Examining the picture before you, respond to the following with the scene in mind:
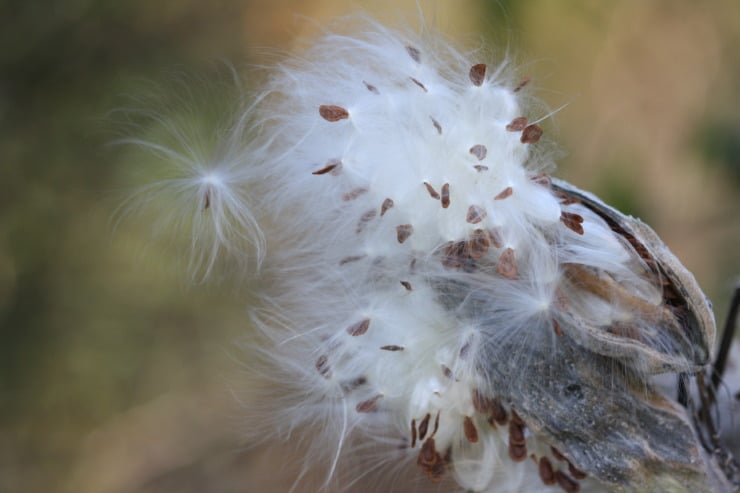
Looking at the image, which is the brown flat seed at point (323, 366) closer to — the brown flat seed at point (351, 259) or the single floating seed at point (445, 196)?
the brown flat seed at point (351, 259)

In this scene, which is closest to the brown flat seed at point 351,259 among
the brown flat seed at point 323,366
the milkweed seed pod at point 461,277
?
the milkweed seed pod at point 461,277

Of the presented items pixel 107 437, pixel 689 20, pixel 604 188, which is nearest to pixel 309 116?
pixel 604 188

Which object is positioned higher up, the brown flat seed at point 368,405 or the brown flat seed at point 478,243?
the brown flat seed at point 478,243

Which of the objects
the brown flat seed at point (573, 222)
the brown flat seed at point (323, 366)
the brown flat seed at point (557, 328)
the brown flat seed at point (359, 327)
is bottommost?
the brown flat seed at point (323, 366)

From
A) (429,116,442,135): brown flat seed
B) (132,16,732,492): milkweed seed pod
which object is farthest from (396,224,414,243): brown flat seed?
(429,116,442,135): brown flat seed

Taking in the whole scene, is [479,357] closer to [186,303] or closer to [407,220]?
[407,220]

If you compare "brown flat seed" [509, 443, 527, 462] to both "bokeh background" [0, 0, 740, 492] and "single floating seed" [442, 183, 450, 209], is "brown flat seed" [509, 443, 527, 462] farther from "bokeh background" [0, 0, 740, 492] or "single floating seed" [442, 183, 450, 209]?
"bokeh background" [0, 0, 740, 492]
